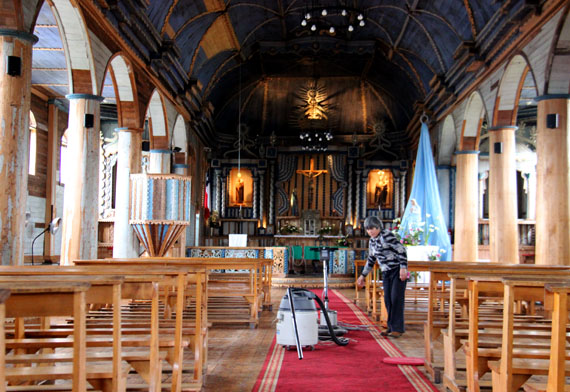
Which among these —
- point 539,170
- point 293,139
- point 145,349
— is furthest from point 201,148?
point 145,349

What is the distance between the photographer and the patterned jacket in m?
6.64

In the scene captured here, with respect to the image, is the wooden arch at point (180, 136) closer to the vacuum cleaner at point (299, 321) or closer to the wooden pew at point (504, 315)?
the vacuum cleaner at point (299, 321)

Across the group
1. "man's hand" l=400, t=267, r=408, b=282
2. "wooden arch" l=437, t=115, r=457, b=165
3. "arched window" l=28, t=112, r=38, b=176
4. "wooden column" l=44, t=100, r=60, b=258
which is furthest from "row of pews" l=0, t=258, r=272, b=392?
"wooden arch" l=437, t=115, r=457, b=165

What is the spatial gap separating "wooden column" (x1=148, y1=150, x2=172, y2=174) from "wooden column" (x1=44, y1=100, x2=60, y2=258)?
2.35 m

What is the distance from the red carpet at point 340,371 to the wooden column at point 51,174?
9.64m

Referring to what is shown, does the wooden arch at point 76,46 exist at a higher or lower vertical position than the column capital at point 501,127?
higher

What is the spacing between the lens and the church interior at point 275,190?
11.8 ft

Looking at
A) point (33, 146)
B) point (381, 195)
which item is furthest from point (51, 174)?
point (381, 195)

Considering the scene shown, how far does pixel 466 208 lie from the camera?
13.9 metres

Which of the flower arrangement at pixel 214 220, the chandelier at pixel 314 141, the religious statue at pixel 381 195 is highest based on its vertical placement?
the chandelier at pixel 314 141

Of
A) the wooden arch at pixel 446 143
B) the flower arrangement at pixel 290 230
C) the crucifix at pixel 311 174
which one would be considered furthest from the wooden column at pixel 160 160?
the wooden arch at pixel 446 143

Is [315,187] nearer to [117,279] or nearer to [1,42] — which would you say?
[1,42]

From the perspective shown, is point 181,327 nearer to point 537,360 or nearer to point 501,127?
point 537,360

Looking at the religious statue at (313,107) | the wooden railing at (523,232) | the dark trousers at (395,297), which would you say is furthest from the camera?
the religious statue at (313,107)
